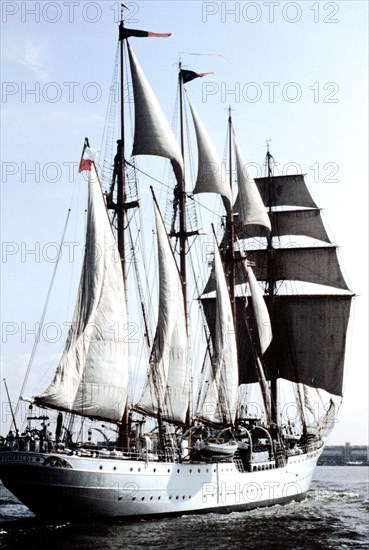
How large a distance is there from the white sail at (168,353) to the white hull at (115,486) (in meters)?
4.28

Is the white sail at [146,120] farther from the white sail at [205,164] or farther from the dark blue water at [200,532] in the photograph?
the dark blue water at [200,532]

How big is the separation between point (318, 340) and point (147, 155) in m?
29.5

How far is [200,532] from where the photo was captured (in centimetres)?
3556

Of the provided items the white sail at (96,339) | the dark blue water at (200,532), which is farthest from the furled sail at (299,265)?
the white sail at (96,339)

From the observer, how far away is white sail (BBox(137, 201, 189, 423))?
145ft

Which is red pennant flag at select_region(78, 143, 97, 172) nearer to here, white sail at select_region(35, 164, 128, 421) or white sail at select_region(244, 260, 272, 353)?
white sail at select_region(35, 164, 128, 421)

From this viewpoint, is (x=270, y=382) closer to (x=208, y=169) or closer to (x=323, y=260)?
(x=323, y=260)

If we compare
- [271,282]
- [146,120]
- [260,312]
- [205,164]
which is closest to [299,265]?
[271,282]

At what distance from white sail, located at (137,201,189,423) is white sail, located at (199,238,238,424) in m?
6.08

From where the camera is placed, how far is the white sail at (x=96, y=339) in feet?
121

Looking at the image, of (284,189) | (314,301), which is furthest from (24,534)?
(284,189)

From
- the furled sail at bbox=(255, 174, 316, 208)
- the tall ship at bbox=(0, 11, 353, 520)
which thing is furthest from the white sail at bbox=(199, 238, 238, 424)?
the furled sail at bbox=(255, 174, 316, 208)

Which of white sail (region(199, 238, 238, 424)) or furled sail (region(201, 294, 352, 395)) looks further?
furled sail (region(201, 294, 352, 395))

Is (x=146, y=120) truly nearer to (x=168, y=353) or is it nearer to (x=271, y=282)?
(x=168, y=353)
